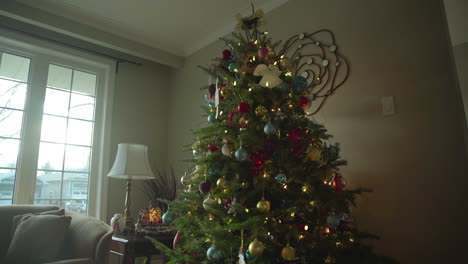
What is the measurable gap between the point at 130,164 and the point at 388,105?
2.08m

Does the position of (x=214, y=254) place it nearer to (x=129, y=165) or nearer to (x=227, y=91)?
(x=227, y=91)

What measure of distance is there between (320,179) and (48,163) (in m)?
2.77

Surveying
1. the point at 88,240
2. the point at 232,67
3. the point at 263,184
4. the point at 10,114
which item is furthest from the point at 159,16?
the point at 263,184

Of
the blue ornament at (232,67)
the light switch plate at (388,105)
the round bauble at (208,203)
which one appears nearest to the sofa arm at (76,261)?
the round bauble at (208,203)

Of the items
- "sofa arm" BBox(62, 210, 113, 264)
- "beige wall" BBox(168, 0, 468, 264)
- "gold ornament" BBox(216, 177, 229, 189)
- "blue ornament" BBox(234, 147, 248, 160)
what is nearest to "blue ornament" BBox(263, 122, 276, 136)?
"blue ornament" BBox(234, 147, 248, 160)

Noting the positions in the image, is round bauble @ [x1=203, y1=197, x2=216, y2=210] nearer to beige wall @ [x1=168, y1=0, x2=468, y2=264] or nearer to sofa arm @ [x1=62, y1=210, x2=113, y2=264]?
sofa arm @ [x1=62, y1=210, x2=113, y2=264]

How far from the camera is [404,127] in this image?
1838 mm

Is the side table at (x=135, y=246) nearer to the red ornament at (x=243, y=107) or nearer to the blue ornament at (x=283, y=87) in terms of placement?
the red ornament at (x=243, y=107)

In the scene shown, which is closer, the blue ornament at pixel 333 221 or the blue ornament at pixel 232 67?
the blue ornament at pixel 333 221

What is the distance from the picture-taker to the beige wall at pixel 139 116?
3420mm

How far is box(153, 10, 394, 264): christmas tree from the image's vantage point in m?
1.28

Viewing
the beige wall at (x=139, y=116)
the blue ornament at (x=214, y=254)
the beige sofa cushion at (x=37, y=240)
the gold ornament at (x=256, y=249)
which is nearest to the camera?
the gold ornament at (x=256, y=249)

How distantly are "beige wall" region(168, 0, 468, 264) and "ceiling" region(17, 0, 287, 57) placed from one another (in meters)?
1.00

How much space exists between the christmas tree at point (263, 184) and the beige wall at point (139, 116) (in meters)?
2.07
